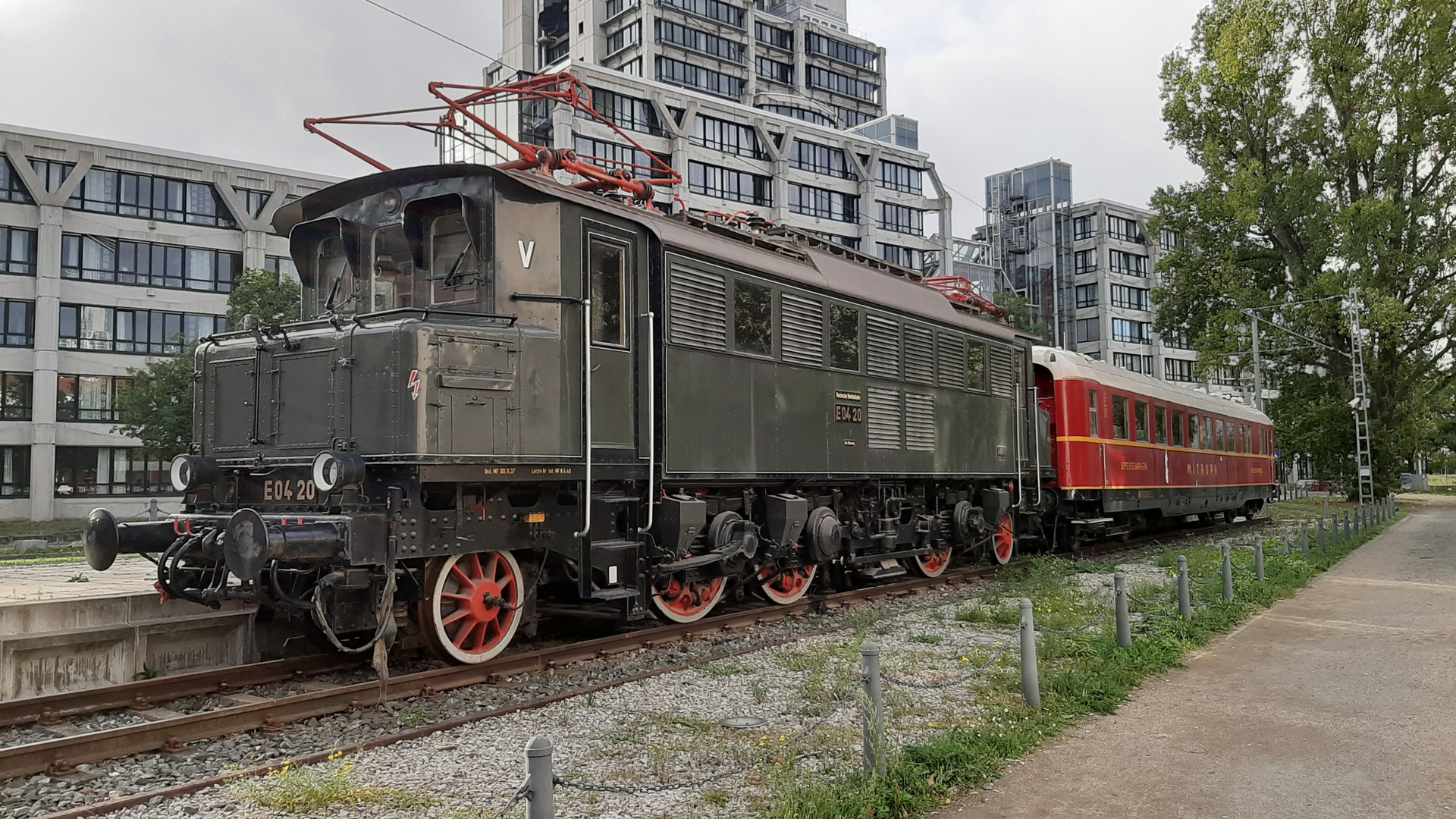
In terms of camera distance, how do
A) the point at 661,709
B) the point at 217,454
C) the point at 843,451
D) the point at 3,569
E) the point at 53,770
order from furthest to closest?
the point at 3,569 → the point at 843,451 → the point at 217,454 → the point at 661,709 → the point at 53,770

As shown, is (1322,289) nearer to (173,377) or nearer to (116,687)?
(116,687)

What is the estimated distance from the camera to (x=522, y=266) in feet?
27.8

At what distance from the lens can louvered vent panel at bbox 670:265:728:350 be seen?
32.2 feet

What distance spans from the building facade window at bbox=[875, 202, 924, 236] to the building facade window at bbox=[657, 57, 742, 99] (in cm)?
1449

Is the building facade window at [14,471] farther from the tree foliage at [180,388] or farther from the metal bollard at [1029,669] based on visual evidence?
the metal bollard at [1029,669]

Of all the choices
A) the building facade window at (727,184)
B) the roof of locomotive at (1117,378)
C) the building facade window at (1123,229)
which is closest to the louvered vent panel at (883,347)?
the roof of locomotive at (1117,378)

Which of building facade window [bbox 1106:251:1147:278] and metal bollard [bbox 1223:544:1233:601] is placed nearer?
metal bollard [bbox 1223:544:1233:601]

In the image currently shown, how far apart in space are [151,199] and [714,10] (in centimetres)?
4119

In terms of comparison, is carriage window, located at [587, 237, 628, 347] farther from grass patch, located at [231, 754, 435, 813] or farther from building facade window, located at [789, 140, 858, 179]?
building facade window, located at [789, 140, 858, 179]

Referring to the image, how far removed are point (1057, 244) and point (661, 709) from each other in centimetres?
7711

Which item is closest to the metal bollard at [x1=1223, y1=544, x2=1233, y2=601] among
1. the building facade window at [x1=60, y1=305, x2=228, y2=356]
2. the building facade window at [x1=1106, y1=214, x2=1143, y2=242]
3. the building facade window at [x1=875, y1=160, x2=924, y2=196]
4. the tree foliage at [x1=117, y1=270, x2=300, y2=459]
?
the tree foliage at [x1=117, y1=270, x2=300, y2=459]

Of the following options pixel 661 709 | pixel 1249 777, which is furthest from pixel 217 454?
pixel 1249 777

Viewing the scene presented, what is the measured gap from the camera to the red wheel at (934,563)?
14906 millimetres

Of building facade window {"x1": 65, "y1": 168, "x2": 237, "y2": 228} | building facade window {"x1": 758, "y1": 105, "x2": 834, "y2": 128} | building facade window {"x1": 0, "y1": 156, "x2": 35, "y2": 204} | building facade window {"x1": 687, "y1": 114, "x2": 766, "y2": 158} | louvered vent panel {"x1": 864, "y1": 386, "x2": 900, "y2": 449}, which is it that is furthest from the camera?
building facade window {"x1": 758, "y1": 105, "x2": 834, "y2": 128}
